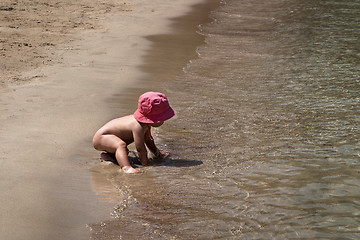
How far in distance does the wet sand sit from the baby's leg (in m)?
0.16

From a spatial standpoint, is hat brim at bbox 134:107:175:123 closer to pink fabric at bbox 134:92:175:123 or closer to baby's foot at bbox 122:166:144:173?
pink fabric at bbox 134:92:175:123

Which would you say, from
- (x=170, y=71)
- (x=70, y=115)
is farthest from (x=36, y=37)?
(x=70, y=115)

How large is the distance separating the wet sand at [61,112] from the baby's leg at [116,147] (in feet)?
0.52

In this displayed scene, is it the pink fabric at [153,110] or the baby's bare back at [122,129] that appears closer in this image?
the pink fabric at [153,110]

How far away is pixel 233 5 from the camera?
49.1 feet

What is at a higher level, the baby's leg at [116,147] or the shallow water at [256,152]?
the baby's leg at [116,147]

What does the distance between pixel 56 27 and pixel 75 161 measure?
5.68 metres

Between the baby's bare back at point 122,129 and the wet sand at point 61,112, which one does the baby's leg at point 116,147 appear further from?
the wet sand at point 61,112

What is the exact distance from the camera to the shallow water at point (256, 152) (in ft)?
13.9

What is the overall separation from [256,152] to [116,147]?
1366mm

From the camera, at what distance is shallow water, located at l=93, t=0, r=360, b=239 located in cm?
423

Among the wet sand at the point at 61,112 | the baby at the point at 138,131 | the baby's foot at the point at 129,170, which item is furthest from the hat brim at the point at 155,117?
the wet sand at the point at 61,112

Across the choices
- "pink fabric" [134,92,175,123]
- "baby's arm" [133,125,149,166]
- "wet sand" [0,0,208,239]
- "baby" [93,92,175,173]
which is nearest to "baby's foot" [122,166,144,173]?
"baby" [93,92,175,173]

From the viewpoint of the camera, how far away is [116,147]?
17.3 ft
